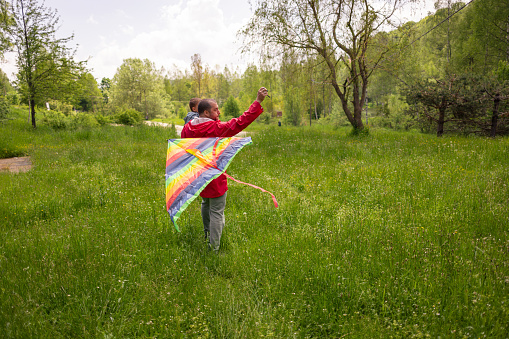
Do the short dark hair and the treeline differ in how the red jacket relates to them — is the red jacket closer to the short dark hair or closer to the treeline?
the short dark hair

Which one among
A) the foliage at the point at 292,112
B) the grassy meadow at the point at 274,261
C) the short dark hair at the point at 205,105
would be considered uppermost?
the foliage at the point at 292,112

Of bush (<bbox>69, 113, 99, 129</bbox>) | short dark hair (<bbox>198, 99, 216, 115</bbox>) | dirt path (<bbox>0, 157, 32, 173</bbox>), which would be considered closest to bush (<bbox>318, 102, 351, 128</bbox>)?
bush (<bbox>69, 113, 99, 129</bbox>)

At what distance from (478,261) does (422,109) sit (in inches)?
497

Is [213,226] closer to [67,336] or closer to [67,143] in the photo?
[67,336]

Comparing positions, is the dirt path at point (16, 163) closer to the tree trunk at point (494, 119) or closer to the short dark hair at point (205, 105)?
the short dark hair at point (205, 105)

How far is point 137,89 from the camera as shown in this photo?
149 feet

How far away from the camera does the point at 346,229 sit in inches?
171

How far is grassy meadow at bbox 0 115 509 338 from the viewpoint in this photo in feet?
8.41

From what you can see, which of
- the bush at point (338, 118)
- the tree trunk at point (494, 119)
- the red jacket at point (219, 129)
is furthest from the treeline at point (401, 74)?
the red jacket at point (219, 129)

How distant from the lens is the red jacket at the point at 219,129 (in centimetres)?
366

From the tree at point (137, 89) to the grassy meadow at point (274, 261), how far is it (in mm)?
41517

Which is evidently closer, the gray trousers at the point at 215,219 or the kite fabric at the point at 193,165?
the kite fabric at the point at 193,165

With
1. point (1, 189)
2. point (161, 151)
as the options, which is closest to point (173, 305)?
point (1, 189)

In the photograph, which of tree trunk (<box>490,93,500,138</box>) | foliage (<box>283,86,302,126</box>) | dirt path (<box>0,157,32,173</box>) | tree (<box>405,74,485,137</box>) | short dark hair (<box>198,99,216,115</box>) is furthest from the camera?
foliage (<box>283,86,302,126</box>)
